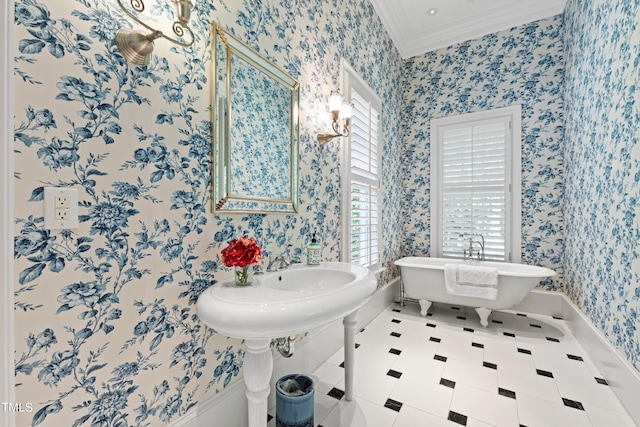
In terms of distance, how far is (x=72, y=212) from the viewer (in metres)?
0.86

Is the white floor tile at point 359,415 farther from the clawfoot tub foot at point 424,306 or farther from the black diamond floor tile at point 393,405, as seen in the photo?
the clawfoot tub foot at point 424,306

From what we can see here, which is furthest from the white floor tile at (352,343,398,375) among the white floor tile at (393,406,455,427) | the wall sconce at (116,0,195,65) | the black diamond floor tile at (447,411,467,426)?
the wall sconce at (116,0,195,65)

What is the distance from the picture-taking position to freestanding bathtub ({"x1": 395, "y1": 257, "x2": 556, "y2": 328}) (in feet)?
8.58

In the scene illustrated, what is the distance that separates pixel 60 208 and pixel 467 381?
2.36 m

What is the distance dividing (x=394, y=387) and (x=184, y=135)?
1922 mm

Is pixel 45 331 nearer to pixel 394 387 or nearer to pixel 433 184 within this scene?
pixel 394 387

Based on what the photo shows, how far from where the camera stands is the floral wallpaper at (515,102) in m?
3.18

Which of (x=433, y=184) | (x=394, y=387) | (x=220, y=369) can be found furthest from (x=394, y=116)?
(x=220, y=369)

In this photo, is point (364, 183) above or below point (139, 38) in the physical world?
below

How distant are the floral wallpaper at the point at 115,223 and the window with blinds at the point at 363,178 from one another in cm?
115

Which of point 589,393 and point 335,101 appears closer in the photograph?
point 589,393

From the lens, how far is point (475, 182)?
11.6ft

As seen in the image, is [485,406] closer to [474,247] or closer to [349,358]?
[349,358]

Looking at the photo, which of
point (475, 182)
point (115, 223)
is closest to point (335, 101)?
point (115, 223)
